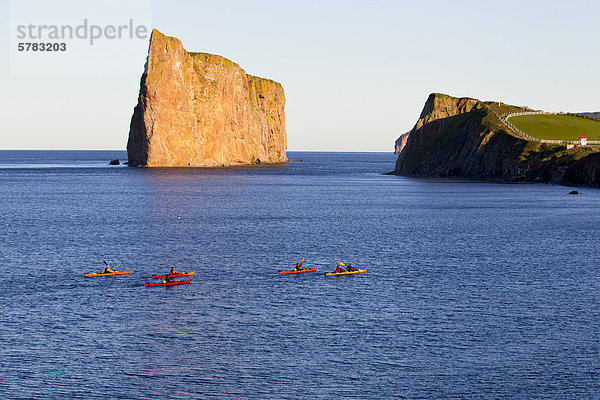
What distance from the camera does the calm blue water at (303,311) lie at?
111 ft

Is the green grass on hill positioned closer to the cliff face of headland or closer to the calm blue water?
the cliff face of headland

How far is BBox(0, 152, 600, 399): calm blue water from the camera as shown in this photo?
33.9 m

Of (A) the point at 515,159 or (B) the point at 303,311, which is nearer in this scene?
(B) the point at 303,311

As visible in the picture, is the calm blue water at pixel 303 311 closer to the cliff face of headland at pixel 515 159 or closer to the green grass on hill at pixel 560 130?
the cliff face of headland at pixel 515 159

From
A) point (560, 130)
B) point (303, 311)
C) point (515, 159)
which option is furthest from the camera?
point (560, 130)

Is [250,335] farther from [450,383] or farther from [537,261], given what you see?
[537,261]

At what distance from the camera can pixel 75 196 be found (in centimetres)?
13925

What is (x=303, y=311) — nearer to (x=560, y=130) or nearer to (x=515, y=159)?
(x=515, y=159)

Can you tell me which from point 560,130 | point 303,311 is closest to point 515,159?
point 560,130

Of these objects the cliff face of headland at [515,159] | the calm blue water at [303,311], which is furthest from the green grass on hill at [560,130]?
the calm blue water at [303,311]

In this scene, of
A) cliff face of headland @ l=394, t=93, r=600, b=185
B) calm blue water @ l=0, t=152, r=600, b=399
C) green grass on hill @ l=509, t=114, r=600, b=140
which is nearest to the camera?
calm blue water @ l=0, t=152, r=600, b=399

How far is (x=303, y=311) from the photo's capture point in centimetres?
4600

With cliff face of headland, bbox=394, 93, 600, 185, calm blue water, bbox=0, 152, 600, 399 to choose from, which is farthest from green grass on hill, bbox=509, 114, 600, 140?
calm blue water, bbox=0, 152, 600, 399

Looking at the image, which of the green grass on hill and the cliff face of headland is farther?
the green grass on hill
